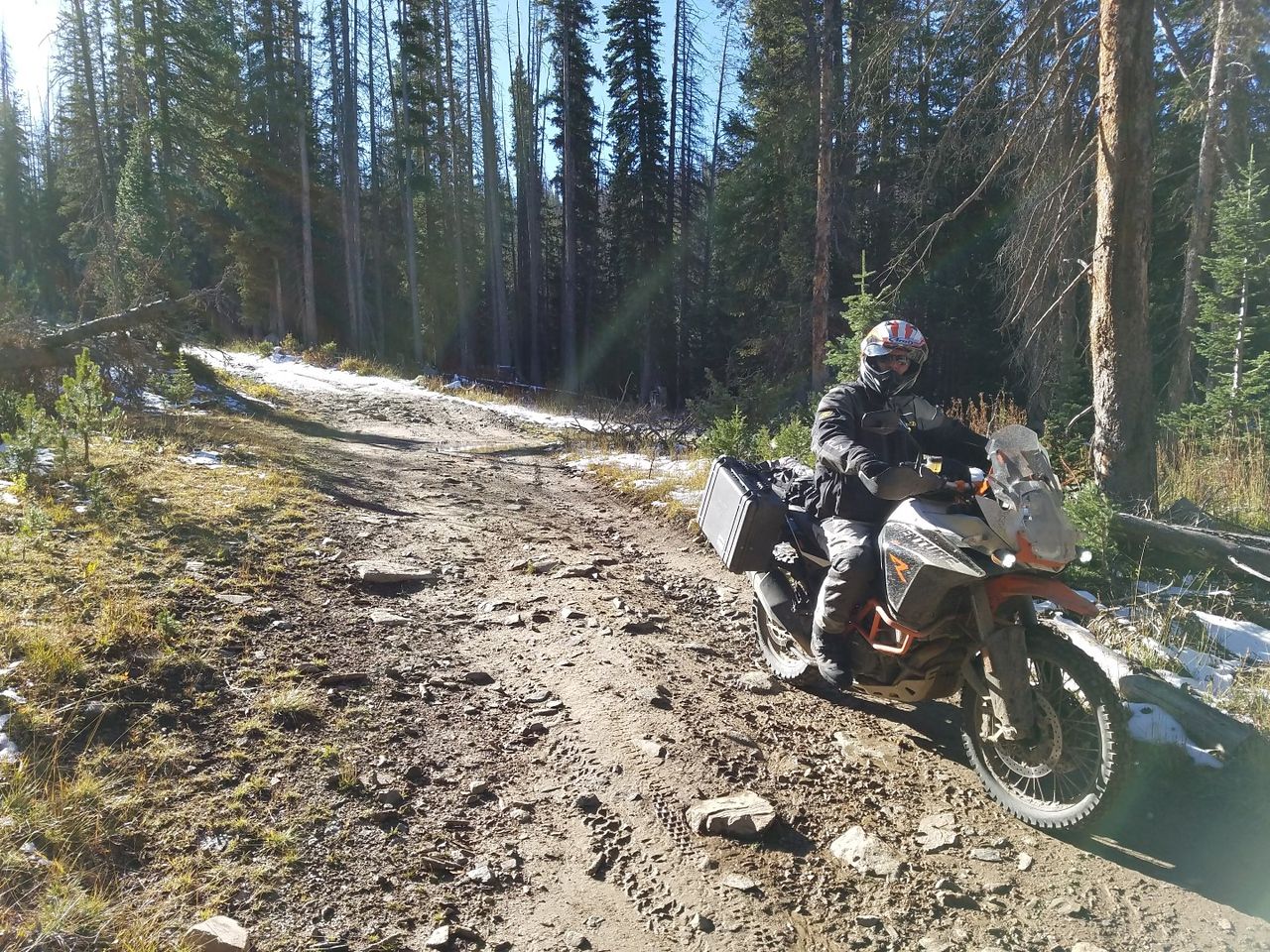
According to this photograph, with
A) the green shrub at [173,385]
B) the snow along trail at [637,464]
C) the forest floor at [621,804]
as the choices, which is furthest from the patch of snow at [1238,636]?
the green shrub at [173,385]

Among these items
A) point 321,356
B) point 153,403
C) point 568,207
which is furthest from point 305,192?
point 153,403

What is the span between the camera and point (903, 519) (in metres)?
3.41

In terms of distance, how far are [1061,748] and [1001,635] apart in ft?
1.63

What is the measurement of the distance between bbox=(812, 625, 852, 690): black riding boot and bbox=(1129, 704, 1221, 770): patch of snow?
1.27 metres

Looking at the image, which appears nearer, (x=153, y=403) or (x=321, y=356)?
(x=153, y=403)

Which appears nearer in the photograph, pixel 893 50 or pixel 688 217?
pixel 893 50

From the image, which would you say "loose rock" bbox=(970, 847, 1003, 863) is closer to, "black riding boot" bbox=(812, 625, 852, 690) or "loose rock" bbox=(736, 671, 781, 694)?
"black riding boot" bbox=(812, 625, 852, 690)

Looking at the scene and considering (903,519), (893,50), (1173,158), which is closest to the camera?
(903,519)

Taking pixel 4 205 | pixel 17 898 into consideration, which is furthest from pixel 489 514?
pixel 4 205

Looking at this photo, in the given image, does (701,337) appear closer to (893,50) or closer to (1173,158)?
(1173,158)

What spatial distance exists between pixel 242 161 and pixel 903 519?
37619 mm

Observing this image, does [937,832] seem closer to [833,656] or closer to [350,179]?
[833,656]

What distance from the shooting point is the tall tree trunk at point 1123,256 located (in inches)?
228

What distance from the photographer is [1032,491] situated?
298cm
